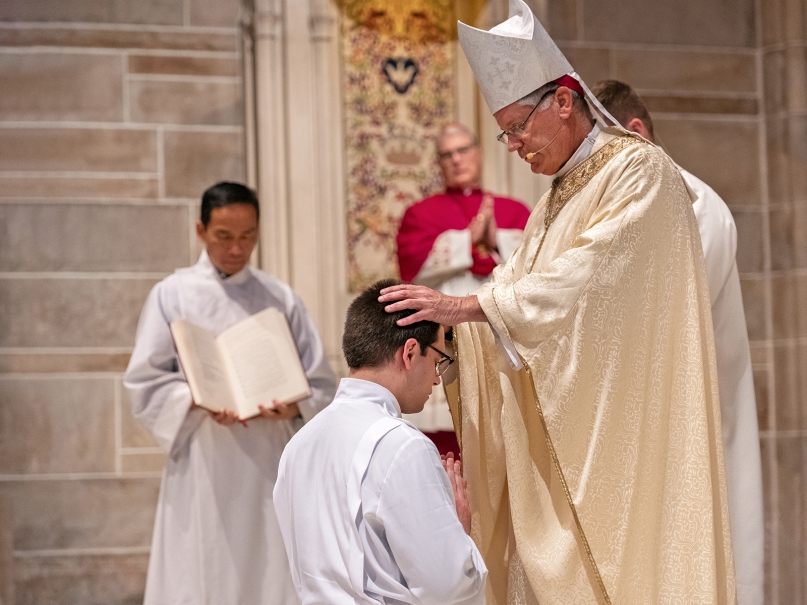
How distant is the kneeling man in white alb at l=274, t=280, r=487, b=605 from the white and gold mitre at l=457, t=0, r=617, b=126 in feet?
2.84

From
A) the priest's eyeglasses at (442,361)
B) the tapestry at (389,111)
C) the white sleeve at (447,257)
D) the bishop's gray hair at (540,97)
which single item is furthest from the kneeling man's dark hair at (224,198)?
the priest's eyeglasses at (442,361)

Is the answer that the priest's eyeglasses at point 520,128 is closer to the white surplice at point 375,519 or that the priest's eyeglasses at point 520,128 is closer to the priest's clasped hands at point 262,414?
the white surplice at point 375,519

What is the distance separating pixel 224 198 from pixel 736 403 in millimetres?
2124

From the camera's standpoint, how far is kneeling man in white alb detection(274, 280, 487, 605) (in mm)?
2096

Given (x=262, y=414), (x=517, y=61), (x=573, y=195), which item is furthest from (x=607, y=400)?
(x=262, y=414)

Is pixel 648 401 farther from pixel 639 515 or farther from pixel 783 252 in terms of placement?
pixel 783 252

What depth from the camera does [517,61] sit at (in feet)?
9.51

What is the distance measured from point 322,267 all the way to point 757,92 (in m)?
2.76

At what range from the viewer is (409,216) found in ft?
16.9

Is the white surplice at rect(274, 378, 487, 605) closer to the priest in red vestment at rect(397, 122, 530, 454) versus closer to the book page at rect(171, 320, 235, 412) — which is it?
the book page at rect(171, 320, 235, 412)

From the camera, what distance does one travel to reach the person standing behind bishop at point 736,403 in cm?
323

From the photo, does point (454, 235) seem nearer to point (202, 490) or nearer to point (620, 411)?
point (202, 490)

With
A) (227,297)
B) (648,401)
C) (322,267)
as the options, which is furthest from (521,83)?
(322,267)

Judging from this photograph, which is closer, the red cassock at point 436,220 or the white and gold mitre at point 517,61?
the white and gold mitre at point 517,61
